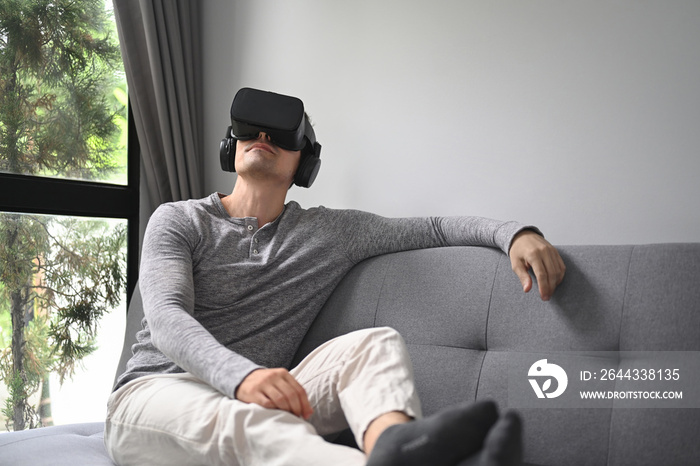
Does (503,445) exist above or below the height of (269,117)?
below

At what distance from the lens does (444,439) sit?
84cm

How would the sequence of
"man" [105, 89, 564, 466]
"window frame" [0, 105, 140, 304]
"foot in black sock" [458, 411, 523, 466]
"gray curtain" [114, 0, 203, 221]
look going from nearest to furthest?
"foot in black sock" [458, 411, 523, 466], "man" [105, 89, 564, 466], "window frame" [0, 105, 140, 304], "gray curtain" [114, 0, 203, 221]

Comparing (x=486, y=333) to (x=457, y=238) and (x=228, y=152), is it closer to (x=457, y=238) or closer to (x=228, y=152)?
(x=457, y=238)

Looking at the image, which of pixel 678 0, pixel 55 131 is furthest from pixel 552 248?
pixel 55 131

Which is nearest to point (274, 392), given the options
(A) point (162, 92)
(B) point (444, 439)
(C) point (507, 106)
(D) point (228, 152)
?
(B) point (444, 439)

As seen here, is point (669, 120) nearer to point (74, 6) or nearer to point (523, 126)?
point (523, 126)

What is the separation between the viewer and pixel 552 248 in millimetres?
1400

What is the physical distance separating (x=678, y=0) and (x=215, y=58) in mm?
1805

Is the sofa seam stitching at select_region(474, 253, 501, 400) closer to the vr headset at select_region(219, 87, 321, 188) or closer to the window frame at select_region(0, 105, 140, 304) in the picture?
the vr headset at select_region(219, 87, 321, 188)

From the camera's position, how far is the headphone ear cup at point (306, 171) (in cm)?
186

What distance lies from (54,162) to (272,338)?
4.13 ft

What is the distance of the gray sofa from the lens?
1232mm
